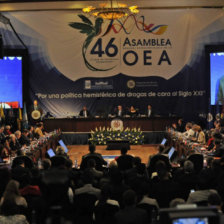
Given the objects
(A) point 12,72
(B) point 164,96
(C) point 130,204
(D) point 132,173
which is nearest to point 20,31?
(A) point 12,72

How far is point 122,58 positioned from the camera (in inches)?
718

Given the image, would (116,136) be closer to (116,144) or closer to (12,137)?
(116,144)

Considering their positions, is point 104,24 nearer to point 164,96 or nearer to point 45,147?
point 164,96

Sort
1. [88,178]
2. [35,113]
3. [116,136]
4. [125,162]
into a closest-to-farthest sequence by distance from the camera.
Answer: [88,178], [125,162], [116,136], [35,113]

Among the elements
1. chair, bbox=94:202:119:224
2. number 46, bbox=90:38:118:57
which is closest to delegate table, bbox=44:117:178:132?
number 46, bbox=90:38:118:57

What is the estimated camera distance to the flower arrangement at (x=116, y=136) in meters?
15.7

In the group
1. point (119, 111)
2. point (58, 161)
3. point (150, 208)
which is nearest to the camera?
point (150, 208)

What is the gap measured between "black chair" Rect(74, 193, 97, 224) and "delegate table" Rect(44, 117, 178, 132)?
11319 mm

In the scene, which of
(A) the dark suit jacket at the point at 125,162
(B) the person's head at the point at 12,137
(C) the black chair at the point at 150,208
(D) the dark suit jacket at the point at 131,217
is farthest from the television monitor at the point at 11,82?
(D) the dark suit jacket at the point at 131,217

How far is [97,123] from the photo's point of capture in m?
16.8

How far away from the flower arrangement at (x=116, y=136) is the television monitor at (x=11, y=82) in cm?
395

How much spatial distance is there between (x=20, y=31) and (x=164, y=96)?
6.61 m

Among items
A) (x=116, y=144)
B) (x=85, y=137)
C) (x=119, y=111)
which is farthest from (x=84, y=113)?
(x=116, y=144)

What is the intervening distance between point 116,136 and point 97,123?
1.47 metres
